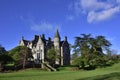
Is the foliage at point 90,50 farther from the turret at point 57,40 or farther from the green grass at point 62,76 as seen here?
the green grass at point 62,76

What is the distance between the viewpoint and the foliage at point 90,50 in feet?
239

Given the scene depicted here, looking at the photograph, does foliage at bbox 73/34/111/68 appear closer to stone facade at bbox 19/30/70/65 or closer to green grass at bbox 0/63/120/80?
stone facade at bbox 19/30/70/65

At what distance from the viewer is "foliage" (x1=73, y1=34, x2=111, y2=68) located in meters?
72.8

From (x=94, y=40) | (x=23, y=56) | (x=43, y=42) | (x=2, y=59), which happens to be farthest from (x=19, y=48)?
(x=94, y=40)

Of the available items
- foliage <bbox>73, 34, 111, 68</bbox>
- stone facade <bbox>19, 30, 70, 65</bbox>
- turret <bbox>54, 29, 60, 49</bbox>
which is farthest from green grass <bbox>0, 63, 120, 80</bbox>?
turret <bbox>54, 29, 60, 49</bbox>

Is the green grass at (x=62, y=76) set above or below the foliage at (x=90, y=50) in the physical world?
below

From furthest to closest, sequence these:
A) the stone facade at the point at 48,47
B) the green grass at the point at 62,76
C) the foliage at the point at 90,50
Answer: the stone facade at the point at 48,47 → the foliage at the point at 90,50 → the green grass at the point at 62,76

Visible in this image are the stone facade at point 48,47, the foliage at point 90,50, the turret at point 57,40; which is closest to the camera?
the foliage at point 90,50

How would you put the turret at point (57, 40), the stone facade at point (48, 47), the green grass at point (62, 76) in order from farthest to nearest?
1. the turret at point (57, 40)
2. the stone facade at point (48, 47)
3. the green grass at point (62, 76)

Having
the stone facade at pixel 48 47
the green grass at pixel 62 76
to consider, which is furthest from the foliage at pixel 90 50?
the green grass at pixel 62 76

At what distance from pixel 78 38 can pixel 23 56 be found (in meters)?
17.6

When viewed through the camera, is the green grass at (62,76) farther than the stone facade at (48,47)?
No

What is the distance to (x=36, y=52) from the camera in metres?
97.5

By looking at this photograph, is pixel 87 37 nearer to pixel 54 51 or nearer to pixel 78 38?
pixel 78 38
